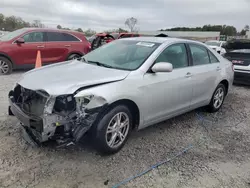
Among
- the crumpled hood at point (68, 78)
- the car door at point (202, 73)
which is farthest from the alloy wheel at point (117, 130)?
the car door at point (202, 73)

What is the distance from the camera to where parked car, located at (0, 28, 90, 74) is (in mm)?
8047

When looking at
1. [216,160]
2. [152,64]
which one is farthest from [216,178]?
[152,64]

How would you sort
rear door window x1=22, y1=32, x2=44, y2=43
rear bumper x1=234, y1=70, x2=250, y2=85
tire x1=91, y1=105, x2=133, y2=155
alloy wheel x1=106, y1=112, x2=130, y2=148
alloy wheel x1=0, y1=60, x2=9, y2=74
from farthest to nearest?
rear door window x1=22, y1=32, x2=44, y2=43 → alloy wheel x1=0, y1=60, x2=9, y2=74 → rear bumper x1=234, y1=70, x2=250, y2=85 → alloy wheel x1=106, y1=112, x2=130, y2=148 → tire x1=91, y1=105, x2=133, y2=155

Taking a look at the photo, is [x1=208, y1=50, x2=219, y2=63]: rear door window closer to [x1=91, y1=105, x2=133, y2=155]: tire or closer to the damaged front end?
[x1=91, y1=105, x2=133, y2=155]: tire

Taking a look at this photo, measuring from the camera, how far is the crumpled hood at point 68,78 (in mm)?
2822

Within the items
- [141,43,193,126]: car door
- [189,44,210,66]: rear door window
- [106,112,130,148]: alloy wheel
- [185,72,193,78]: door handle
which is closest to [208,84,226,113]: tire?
[189,44,210,66]: rear door window

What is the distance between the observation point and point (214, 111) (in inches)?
206

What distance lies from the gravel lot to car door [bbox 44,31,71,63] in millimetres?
4802

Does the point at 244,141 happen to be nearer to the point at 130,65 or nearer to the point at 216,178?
the point at 216,178

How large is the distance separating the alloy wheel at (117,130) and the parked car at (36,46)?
20.7 feet

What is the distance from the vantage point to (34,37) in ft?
28.1

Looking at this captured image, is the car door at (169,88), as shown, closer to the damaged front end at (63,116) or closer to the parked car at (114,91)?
the parked car at (114,91)

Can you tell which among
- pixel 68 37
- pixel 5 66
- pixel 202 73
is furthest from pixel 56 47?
pixel 202 73

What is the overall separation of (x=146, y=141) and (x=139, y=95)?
0.87 m
